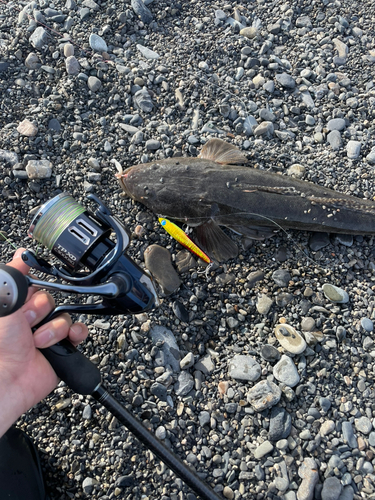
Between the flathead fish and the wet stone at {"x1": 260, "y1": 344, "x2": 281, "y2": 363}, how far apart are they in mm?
970

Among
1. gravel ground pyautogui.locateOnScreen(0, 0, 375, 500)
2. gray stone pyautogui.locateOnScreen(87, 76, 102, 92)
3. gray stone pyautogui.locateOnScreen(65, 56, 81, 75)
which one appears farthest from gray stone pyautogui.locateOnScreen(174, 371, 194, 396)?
→ gray stone pyautogui.locateOnScreen(65, 56, 81, 75)

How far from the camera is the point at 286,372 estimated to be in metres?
3.16

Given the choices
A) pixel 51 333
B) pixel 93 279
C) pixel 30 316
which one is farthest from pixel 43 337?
pixel 93 279

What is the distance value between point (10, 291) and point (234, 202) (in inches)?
93.1

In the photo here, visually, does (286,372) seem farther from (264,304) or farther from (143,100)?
(143,100)

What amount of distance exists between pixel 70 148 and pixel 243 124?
1.90 m

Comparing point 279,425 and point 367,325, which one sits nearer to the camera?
point 279,425

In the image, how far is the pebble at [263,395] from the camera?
3.02 meters

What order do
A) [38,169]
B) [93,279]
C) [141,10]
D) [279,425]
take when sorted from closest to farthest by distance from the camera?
[93,279], [279,425], [38,169], [141,10]

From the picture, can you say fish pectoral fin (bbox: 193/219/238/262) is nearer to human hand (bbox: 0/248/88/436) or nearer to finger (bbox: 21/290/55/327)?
human hand (bbox: 0/248/88/436)

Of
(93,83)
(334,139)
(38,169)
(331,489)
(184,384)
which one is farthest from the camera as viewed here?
(334,139)

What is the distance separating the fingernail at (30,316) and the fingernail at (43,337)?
13 centimetres

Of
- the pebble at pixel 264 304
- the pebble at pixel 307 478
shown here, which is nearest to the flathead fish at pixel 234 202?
the pebble at pixel 264 304

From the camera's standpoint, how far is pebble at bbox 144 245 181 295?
3.43 meters
